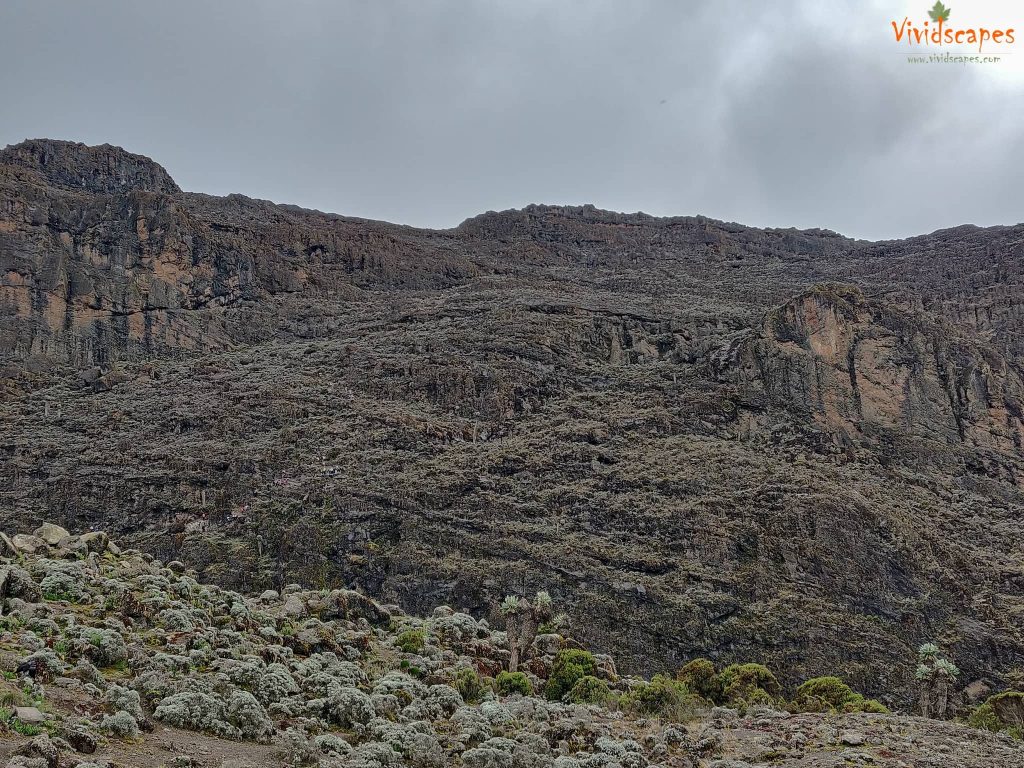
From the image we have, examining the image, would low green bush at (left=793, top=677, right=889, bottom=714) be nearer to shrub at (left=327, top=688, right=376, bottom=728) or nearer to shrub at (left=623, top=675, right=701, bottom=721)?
shrub at (left=623, top=675, right=701, bottom=721)

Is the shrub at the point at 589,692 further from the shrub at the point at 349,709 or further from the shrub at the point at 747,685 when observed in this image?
the shrub at the point at 349,709

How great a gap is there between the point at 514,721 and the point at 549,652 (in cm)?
1097

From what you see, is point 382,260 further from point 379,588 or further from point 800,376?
point 379,588

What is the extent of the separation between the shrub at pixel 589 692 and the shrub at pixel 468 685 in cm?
311

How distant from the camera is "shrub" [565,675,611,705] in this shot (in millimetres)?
24656

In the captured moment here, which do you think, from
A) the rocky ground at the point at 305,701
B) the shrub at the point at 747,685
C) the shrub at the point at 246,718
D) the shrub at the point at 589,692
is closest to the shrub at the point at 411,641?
the rocky ground at the point at 305,701

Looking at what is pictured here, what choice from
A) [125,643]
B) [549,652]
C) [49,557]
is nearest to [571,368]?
[549,652]

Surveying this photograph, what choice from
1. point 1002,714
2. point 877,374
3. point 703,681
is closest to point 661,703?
point 703,681

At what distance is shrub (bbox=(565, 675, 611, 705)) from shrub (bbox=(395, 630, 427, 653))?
12.5 ft

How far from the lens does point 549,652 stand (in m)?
30.1

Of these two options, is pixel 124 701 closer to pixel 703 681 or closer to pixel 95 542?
pixel 95 542

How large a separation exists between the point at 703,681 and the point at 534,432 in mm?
28694

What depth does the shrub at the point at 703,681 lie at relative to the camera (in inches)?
1268

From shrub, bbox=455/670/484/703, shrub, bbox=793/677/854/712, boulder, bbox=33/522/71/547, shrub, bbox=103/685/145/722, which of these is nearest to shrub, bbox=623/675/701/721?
shrub, bbox=455/670/484/703
